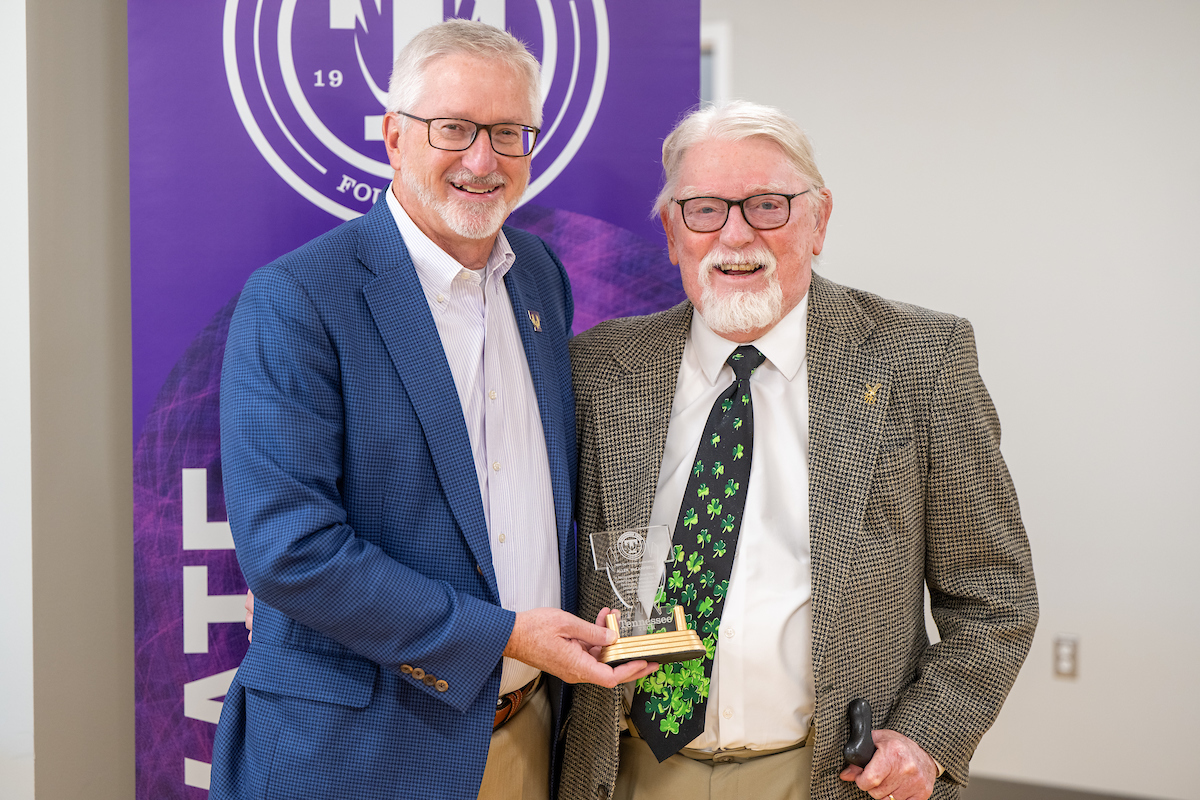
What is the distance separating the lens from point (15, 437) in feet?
7.73

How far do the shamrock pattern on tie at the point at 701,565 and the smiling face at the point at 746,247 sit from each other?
0.17 meters

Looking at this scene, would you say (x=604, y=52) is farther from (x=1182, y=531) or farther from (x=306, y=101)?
(x=1182, y=531)

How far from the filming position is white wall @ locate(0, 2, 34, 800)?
2.33m

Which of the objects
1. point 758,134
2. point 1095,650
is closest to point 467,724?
point 758,134

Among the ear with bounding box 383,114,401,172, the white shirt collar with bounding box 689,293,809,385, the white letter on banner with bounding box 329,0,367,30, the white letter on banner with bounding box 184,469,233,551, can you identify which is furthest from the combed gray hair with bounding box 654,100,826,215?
the white letter on banner with bounding box 184,469,233,551

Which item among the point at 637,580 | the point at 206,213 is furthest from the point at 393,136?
the point at 637,580

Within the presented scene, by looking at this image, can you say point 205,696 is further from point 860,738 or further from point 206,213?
point 860,738

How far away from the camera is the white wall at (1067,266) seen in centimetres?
340

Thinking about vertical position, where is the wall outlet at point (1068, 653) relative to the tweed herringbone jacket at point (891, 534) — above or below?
below

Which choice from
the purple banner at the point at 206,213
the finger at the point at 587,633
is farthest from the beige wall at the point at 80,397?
the finger at the point at 587,633

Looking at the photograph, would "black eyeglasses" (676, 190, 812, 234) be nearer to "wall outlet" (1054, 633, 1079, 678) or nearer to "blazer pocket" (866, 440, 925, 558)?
"blazer pocket" (866, 440, 925, 558)

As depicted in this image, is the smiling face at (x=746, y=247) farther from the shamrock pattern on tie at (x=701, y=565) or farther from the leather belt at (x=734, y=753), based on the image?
the leather belt at (x=734, y=753)

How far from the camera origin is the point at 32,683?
239 cm

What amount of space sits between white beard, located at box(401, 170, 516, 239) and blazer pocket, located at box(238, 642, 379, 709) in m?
0.86
